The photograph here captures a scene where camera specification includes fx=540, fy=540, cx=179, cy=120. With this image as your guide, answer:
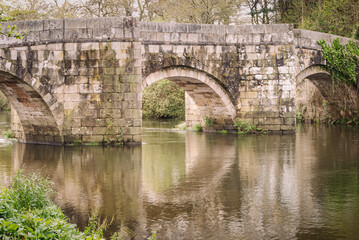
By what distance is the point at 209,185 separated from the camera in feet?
28.1

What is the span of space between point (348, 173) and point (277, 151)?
314 centimetres

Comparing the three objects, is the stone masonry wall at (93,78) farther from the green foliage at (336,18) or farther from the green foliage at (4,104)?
the green foliage at (4,104)

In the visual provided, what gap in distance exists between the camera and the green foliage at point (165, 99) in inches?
1037

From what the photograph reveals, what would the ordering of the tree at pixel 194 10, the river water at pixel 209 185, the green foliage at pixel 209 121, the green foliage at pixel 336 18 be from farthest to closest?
the tree at pixel 194 10
the green foliage at pixel 336 18
the green foliage at pixel 209 121
the river water at pixel 209 185

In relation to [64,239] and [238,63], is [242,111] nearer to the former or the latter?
[238,63]

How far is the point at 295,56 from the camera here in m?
17.2

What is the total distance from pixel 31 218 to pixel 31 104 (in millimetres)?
9201

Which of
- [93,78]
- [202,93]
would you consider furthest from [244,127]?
[93,78]

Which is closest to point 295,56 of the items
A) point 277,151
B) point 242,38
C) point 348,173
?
point 242,38

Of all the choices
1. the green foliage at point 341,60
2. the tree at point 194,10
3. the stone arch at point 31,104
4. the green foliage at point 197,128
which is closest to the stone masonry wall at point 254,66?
the green foliage at point 197,128

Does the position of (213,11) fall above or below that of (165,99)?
above

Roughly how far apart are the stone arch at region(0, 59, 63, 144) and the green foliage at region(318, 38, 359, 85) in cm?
955

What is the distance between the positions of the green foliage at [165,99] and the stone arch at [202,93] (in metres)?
7.68

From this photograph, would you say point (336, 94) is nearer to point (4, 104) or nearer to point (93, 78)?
point (93, 78)
